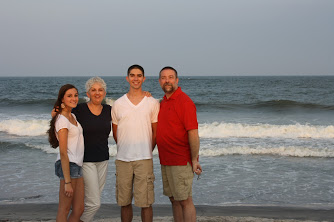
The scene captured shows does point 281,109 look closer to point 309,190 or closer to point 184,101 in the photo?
point 309,190

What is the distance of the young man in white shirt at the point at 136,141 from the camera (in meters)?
3.77

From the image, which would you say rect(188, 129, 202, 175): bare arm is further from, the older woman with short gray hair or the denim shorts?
the denim shorts

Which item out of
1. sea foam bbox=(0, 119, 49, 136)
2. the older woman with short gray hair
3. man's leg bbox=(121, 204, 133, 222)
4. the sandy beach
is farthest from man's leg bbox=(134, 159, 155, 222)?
sea foam bbox=(0, 119, 49, 136)

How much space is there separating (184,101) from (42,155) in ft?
24.3

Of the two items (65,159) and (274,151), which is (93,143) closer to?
(65,159)

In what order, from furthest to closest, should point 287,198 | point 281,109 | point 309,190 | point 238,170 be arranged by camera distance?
point 281,109, point 238,170, point 309,190, point 287,198

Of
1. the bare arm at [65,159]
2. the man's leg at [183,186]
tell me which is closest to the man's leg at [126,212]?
the man's leg at [183,186]

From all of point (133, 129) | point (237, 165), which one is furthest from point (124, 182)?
point (237, 165)

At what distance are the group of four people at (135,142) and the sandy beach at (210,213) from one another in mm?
1260

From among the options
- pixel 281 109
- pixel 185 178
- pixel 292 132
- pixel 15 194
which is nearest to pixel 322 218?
pixel 185 178

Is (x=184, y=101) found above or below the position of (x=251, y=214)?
above

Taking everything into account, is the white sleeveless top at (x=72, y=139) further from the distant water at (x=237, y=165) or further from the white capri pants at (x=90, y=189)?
the distant water at (x=237, y=165)

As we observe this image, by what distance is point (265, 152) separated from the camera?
10.4 metres

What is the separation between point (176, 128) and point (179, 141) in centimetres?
14
